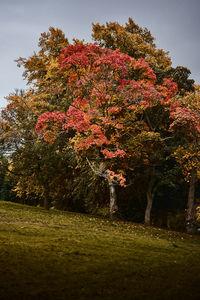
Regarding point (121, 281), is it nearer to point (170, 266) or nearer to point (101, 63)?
point (170, 266)

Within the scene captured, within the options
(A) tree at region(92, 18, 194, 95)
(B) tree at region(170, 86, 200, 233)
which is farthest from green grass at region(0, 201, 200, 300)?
(A) tree at region(92, 18, 194, 95)

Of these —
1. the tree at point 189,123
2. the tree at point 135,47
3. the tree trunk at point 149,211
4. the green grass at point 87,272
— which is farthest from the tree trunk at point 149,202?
the green grass at point 87,272

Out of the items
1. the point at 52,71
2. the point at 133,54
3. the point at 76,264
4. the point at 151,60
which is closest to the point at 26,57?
the point at 52,71

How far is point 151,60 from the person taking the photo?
17422mm

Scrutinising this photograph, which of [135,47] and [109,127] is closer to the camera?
[109,127]

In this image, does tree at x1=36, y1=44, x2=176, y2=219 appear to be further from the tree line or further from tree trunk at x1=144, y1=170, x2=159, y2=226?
tree trunk at x1=144, y1=170, x2=159, y2=226

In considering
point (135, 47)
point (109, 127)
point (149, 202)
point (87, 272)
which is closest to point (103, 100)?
point (109, 127)

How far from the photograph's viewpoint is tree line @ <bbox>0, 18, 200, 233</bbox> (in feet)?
45.0

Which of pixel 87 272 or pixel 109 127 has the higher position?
pixel 109 127

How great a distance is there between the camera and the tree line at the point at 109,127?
13.7 metres

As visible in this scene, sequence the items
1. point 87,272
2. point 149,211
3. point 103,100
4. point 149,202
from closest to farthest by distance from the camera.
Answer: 1. point 87,272
2. point 103,100
3. point 149,211
4. point 149,202

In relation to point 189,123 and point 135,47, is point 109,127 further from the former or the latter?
point 135,47

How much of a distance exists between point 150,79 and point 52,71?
22.3 ft

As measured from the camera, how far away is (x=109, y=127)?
46.0ft
